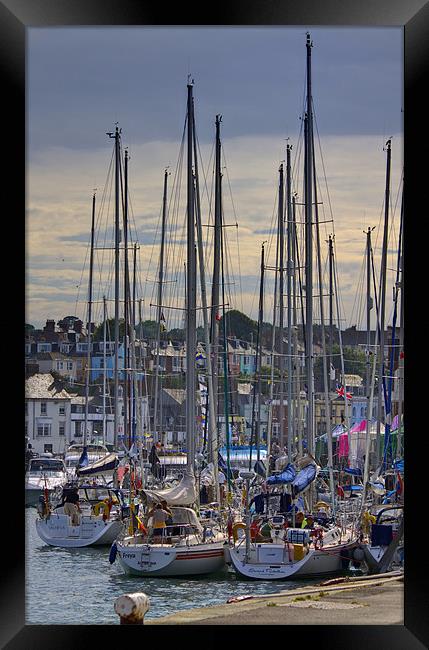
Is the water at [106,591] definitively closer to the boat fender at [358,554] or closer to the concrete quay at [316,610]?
the boat fender at [358,554]

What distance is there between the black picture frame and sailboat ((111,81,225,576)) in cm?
961

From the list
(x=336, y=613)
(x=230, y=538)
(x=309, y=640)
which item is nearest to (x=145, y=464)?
(x=230, y=538)

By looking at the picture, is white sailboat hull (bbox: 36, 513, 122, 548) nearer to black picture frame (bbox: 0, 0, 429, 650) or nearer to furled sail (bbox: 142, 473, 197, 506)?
furled sail (bbox: 142, 473, 197, 506)

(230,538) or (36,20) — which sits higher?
(36,20)

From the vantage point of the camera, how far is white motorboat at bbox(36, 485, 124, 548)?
21.8m

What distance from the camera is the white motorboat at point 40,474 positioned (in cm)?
3403

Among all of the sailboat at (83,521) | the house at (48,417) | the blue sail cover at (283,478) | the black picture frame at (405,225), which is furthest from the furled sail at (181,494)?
the house at (48,417)

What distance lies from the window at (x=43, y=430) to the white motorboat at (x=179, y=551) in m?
39.0

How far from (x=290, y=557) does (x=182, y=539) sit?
163cm

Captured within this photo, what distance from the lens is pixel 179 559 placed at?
16672mm

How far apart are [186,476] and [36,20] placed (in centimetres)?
1056
